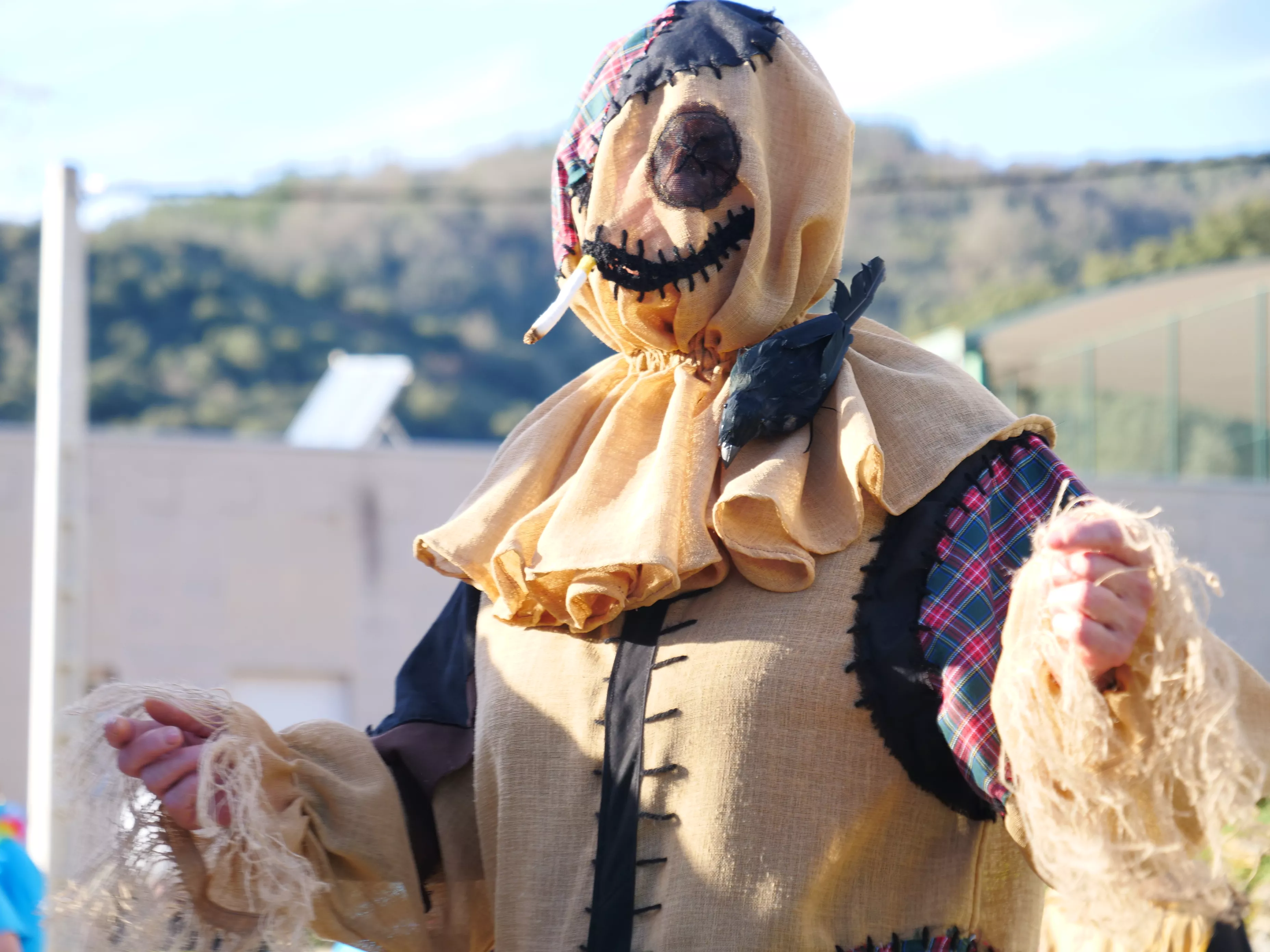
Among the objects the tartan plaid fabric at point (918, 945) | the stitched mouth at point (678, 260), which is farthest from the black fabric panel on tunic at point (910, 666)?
the stitched mouth at point (678, 260)

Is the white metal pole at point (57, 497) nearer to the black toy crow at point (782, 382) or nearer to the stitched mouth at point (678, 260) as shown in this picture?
the stitched mouth at point (678, 260)

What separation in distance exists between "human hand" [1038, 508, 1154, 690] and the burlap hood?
0.40 meters

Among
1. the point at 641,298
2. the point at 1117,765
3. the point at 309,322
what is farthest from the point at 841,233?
the point at 309,322

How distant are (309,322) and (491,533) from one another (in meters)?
40.7

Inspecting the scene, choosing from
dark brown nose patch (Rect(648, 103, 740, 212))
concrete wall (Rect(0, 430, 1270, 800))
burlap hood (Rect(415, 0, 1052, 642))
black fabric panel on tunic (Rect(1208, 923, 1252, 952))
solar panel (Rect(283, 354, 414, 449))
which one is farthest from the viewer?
solar panel (Rect(283, 354, 414, 449))

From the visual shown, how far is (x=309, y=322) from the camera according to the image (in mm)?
41250

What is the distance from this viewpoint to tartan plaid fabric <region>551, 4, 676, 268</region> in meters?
2.04

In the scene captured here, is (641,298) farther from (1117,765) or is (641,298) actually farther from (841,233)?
(1117,765)

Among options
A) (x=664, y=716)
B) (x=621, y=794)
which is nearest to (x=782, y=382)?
(x=664, y=716)

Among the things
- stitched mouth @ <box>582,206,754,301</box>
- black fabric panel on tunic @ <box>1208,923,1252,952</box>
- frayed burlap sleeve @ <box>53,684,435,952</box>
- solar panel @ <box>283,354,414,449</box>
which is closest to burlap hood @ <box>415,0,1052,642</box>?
stitched mouth @ <box>582,206,754,301</box>

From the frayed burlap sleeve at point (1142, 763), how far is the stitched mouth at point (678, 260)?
0.71 m

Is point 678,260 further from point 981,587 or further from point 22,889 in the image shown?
point 22,889

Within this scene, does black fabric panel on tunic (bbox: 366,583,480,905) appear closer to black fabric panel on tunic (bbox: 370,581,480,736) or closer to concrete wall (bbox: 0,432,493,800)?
black fabric panel on tunic (bbox: 370,581,480,736)

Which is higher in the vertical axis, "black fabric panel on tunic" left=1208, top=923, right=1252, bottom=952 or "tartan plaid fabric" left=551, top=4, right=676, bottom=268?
"tartan plaid fabric" left=551, top=4, right=676, bottom=268
